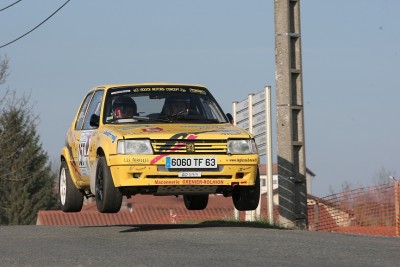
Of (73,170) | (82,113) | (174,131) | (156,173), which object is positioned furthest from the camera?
(82,113)

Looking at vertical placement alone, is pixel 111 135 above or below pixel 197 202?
above

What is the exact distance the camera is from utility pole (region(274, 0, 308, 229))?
19.6m

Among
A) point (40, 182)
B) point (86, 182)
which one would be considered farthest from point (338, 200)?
point (40, 182)

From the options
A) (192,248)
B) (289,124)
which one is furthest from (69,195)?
(192,248)

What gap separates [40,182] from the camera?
3506 inches

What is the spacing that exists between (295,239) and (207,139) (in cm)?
181

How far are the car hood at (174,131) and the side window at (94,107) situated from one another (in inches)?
37.0

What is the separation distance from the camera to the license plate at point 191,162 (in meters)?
14.1

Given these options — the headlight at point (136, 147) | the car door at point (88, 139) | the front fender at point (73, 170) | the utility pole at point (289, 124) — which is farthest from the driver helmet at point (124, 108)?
the utility pole at point (289, 124)

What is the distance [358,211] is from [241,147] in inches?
377

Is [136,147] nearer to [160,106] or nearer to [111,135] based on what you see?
[111,135]

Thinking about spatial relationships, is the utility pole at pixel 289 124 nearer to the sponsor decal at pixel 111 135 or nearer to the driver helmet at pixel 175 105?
the driver helmet at pixel 175 105

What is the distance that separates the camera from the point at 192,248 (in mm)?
12055

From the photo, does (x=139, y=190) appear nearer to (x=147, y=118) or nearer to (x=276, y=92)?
(x=147, y=118)
